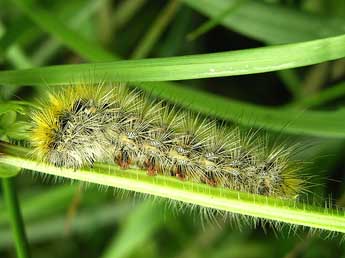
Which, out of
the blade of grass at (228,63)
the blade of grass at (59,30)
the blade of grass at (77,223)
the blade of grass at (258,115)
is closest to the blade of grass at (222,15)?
the blade of grass at (258,115)

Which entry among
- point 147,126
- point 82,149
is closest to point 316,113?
point 147,126

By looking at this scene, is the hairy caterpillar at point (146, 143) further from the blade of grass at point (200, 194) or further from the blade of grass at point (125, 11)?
the blade of grass at point (125, 11)

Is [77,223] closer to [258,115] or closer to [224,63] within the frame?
[258,115]

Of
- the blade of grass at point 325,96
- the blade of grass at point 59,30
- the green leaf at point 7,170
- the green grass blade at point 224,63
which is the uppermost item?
the blade of grass at point 59,30

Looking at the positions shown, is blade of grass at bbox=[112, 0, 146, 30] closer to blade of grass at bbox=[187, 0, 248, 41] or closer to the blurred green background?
the blurred green background

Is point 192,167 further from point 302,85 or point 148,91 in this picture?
point 302,85

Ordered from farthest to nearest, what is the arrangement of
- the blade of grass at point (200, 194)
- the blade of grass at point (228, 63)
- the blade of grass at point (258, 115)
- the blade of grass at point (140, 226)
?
the blade of grass at point (140, 226), the blade of grass at point (258, 115), the blade of grass at point (228, 63), the blade of grass at point (200, 194)

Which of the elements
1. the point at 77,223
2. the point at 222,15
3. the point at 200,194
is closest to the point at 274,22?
the point at 222,15
